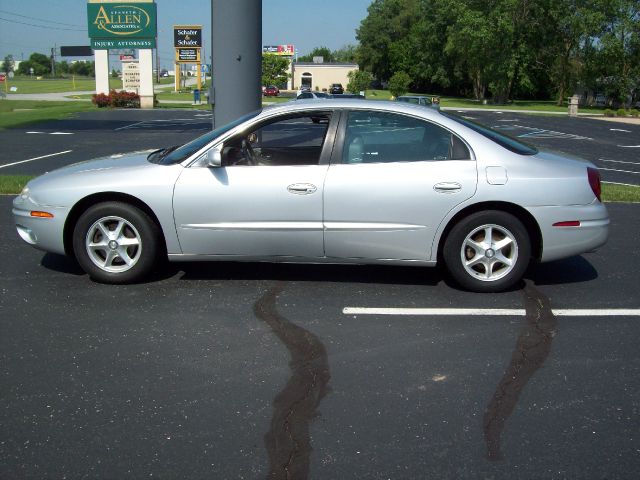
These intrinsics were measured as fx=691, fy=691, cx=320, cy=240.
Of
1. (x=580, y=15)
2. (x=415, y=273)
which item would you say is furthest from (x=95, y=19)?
(x=415, y=273)

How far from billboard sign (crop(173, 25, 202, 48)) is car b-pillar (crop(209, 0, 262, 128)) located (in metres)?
53.3

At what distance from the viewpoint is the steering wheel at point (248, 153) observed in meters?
5.77

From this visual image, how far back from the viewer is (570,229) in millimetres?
5512

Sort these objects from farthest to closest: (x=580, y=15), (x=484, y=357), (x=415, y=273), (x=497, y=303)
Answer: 1. (x=580, y=15)
2. (x=415, y=273)
3. (x=497, y=303)
4. (x=484, y=357)

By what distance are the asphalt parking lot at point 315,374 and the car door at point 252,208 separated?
1.23 ft

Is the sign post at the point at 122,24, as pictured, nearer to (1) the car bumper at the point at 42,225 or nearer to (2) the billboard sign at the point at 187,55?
(2) the billboard sign at the point at 187,55

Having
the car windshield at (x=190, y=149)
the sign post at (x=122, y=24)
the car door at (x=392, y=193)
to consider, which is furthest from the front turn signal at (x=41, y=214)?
the sign post at (x=122, y=24)

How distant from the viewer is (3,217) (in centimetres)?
805

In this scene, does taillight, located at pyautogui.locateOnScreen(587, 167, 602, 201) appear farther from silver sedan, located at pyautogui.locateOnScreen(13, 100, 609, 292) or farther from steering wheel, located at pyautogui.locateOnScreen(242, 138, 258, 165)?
steering wheel, located at pyautogui.locateOnScreen(242, 138, 258, 165)

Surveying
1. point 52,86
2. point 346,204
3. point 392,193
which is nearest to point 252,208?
point 346,204

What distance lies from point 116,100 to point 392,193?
137ft

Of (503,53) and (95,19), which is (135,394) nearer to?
(95,19)

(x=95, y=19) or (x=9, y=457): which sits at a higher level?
(x=95, y=19)

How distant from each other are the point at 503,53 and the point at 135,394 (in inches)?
2477
